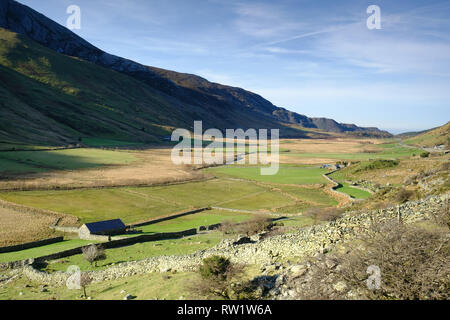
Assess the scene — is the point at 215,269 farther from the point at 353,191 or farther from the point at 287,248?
the point at 353,191

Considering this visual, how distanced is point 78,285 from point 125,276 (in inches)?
144

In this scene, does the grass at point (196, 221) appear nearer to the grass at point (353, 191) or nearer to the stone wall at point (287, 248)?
the stone wall at point (287, 248)

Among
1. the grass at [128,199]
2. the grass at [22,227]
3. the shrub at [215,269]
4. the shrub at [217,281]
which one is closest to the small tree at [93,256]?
the grass at [22,227]

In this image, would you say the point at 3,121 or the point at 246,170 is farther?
the point at 3,121

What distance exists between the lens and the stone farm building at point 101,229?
159 feet

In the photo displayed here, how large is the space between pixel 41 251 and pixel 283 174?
272 ft

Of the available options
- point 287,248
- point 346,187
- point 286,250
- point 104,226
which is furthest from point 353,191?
point 286,250

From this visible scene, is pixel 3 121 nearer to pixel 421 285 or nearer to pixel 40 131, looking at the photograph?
pixel 40 131

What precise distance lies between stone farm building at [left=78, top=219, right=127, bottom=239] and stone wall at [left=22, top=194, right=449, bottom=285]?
16.6 m

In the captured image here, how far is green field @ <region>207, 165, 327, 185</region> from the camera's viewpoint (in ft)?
328

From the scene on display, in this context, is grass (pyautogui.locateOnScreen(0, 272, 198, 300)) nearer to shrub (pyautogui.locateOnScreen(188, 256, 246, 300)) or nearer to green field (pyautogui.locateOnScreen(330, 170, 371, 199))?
shrub (pyautogui.locateOnScreen(188, 256, 246, 300))
